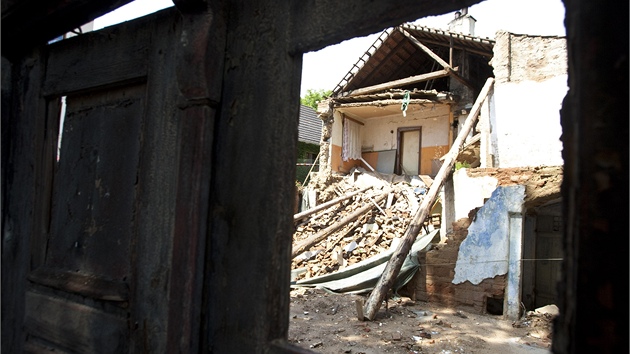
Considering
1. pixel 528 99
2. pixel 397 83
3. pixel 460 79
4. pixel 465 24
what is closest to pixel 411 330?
pixel 528 99

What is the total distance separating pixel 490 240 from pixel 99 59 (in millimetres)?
6092

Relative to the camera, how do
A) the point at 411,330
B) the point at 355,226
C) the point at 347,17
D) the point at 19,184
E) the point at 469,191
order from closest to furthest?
1. the point at 347,17
2. the point at 19,184
3. the point at 411,330
4. the point at 469,191
5. the point at 355,226

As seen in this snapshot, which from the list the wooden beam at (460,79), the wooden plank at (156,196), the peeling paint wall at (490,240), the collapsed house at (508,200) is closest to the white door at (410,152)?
the wooden beam at (460,79)

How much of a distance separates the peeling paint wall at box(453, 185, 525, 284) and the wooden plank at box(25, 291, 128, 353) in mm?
5836

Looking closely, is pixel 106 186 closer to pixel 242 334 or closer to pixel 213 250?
pixel 213 250

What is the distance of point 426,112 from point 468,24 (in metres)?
4.49

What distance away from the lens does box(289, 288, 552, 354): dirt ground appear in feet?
15.5

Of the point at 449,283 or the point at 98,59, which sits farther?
the point at 449,283

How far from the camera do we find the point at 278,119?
1.56m

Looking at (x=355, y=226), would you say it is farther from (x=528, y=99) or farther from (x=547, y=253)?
(x=528, y=99)

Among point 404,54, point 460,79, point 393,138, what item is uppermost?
point 404,54

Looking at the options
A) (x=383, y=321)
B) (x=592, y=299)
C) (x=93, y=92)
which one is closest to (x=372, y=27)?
(x=592, y=299)

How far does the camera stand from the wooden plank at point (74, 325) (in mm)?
1854

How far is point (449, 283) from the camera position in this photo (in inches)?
261
